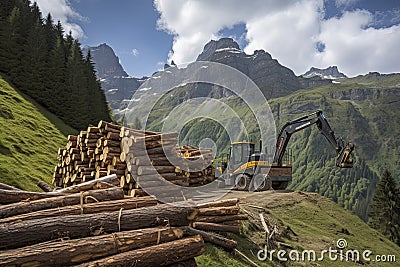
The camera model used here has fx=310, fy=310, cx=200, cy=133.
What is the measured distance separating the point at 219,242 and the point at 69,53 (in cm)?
4888

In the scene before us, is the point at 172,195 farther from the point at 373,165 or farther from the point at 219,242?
the point at 373,165

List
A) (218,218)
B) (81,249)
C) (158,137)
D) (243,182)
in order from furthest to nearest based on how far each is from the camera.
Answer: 1. (243,182)
2. (158,137)
3. (218,218)
4. (81,249)

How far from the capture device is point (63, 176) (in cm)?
1590

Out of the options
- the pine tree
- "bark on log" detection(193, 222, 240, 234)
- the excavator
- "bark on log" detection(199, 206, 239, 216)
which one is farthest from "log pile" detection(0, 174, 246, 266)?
the pine tree

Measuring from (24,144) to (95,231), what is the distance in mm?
17801

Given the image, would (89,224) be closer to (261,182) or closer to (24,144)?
(24,144)

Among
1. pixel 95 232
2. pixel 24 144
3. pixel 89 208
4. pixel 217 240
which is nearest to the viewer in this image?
pixel 95 232

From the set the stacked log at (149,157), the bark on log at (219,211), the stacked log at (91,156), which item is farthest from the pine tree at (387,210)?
the stacked log at (91,156)

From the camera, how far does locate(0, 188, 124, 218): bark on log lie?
5777mm

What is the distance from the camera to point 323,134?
21719 mm

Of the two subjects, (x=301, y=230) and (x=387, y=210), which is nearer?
(x=301, y=230)

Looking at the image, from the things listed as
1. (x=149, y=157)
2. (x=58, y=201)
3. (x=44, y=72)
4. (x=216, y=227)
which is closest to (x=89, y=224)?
(x=58, y=201)

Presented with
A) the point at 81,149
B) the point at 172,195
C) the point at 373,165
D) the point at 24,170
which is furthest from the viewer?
the point at 373,165

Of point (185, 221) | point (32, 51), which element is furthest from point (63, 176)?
point (32, 51)
